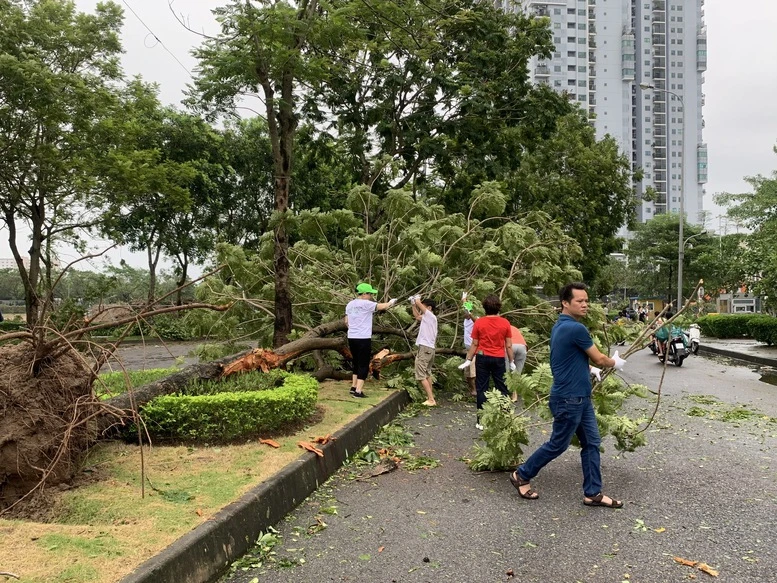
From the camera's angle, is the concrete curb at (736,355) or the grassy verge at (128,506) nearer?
A: the grassy verge at (128,506)

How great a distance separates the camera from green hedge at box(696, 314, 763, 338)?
88.1ft

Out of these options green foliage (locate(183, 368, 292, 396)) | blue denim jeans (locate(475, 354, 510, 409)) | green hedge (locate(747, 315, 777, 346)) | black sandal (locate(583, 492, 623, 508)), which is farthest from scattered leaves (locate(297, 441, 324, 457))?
green hedge (locate(747, 315, 777, 346))

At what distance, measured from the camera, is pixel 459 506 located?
4.77 meters

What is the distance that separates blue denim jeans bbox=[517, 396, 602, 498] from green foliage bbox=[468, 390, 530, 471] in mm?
559

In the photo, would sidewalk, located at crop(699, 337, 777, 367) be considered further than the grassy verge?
Yes

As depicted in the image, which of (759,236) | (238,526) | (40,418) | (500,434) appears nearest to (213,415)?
(40,418)

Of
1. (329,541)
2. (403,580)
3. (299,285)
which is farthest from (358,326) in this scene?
(403,580)

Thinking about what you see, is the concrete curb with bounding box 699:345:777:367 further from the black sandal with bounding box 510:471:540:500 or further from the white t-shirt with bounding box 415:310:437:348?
the black sandal with bounding box 510:471:540:500

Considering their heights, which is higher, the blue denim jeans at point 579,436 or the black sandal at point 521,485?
the blue denim jeans at point 579,436

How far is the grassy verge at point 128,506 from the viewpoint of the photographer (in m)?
3.11

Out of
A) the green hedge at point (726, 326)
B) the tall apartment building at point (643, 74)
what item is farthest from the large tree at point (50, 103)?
the tall apartment building at point (643, 74)

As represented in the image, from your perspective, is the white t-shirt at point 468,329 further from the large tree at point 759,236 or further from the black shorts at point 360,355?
the large tree at point 759,236

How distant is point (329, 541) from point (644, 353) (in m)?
18.8

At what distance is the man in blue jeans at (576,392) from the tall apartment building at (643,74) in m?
93.9
